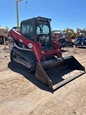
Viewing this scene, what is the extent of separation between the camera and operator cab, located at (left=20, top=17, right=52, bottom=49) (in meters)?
5.86

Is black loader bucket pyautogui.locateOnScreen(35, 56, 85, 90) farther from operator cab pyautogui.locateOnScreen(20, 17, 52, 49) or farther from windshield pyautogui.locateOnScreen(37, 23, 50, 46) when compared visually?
windshield pyautogui.locateOnScreen(37, 23, 50, 46)

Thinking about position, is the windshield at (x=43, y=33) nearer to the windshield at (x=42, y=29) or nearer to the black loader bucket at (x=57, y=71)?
the windshield at (x=42, y=29)

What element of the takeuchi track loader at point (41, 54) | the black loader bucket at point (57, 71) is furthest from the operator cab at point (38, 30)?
the black loader bucket at point (57, 71)

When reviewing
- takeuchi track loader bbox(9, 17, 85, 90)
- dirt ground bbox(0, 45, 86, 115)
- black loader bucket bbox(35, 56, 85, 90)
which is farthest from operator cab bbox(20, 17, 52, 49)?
dirt ground bbox(0, 45, 86, 115)

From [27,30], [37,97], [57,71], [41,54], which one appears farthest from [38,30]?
[37,97]

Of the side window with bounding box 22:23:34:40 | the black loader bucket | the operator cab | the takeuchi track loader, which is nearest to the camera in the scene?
the black loader bucket

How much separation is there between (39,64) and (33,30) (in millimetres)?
1746

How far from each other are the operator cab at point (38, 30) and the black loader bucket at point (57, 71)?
3.35 ft

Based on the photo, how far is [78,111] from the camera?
130 inches

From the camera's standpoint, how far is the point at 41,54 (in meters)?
5.44

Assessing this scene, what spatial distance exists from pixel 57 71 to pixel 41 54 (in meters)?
1.03

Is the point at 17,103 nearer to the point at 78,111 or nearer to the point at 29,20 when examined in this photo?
the point at 78,111

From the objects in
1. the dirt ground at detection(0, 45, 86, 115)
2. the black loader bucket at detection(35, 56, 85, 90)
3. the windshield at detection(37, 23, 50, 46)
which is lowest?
the dirt ground at detection(0, 45, 86, 115)

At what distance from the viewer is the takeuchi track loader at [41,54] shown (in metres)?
5.24
